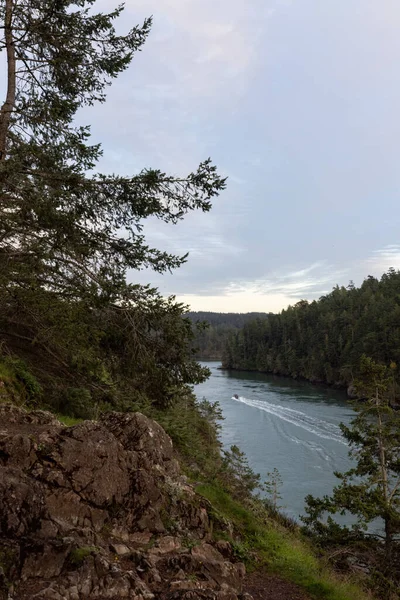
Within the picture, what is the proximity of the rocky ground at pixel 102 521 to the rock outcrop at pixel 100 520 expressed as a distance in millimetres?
11

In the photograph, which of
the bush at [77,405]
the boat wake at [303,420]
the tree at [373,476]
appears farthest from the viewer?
the boat wake at [303,420]

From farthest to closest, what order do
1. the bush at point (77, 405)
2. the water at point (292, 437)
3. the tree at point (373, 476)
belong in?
the water at point (292, 437) → the tree at point (373, 476) → the bush at point (77, 405)

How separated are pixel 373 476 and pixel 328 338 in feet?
245

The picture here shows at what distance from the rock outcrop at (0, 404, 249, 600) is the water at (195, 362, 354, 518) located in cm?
1365

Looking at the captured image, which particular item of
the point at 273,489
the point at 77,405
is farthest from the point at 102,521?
the point at 273,489

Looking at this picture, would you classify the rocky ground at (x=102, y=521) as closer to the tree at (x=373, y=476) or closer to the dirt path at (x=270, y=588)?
the dirt path at (x=270, y=588)

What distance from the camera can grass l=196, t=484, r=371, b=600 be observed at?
19.0ft

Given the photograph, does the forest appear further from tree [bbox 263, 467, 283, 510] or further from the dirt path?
tree [bbox 263, 467, 283, 510]

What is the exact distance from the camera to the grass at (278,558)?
227 inches

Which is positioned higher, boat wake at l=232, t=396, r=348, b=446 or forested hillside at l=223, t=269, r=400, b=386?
forested hillside at l=223, t=269, r=400, b=386

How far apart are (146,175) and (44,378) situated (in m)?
5.42

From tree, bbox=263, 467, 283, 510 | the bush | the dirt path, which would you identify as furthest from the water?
the dirt path

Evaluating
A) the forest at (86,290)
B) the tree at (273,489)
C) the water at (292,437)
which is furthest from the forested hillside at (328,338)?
the forest at (86,290)

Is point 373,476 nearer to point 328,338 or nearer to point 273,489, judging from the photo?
point 273,489
